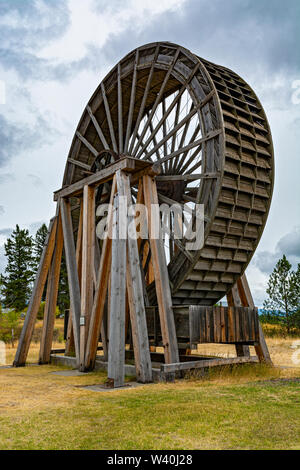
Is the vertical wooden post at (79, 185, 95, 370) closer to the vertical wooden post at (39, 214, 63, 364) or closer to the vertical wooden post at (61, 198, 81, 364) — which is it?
the vertical wooden post at (61, 198, 81, 364)

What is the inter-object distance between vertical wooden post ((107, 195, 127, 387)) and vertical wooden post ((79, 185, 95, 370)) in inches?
66.6

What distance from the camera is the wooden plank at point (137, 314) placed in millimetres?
7148

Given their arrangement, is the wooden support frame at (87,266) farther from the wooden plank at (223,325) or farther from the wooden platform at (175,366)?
the wooden plank at (223,325)

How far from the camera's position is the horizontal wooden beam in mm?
8336

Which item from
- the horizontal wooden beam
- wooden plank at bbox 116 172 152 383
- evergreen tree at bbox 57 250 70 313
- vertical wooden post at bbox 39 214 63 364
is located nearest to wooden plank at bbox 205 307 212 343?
wooden plank at bbox 116 172 152 383

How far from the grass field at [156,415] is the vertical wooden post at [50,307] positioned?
284 cm

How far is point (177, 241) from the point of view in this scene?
903 cm

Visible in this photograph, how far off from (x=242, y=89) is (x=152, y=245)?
15.4ft

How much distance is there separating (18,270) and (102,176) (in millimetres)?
28368

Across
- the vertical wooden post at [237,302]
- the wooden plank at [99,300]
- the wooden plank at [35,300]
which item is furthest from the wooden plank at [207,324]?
the wooden plank at [35,300]

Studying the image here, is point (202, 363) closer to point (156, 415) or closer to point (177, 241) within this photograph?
point (177, 241)

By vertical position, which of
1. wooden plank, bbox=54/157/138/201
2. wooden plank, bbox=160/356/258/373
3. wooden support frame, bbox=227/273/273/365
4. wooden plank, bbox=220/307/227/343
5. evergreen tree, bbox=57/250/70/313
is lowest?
wooden plank, bbox=160/356/258/373

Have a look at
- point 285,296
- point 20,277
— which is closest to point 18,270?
point 20,277
